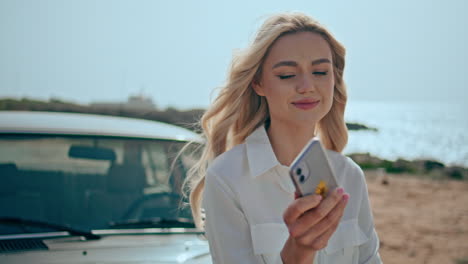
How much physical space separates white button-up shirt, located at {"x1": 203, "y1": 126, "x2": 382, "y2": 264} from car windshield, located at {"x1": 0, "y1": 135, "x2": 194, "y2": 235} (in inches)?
33.6

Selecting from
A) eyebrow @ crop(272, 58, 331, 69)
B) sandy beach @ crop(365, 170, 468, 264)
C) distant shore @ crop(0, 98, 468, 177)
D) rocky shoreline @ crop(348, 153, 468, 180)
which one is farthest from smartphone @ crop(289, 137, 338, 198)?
rocky shoreline @ crop(348, 153, 468, 180)

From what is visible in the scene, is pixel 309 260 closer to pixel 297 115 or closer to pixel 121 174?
pixel 297 115

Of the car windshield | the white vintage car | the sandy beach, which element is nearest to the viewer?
the white vintage car

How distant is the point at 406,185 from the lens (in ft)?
35.6

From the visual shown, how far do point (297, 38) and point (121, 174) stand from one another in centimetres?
152

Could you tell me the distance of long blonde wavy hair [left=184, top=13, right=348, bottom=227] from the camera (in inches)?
71.6

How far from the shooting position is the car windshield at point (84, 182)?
2.56 meters

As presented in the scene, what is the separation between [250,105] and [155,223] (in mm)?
983

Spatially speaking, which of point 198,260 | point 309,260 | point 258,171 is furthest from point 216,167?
point 198,260

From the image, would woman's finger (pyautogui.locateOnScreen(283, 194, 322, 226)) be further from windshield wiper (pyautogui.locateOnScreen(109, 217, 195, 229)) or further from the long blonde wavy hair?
windshield wiper (pyautogui.locateOnScreen(109, 217, 195, 229))

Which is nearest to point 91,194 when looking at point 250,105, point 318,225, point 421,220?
point 250,105

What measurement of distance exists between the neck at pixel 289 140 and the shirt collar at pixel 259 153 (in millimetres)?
54

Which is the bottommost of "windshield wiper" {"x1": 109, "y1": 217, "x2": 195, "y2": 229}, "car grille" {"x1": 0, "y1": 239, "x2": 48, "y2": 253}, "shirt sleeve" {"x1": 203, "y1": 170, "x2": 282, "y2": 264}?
"windshield wiper" {"x1": 109, "y1": 217, "x2": 195, "y2": 229}

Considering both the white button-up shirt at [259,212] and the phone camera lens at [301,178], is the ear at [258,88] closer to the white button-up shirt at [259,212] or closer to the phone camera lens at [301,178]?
the white button-up shirt at [259,212]
